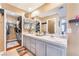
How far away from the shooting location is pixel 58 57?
4.70 ft

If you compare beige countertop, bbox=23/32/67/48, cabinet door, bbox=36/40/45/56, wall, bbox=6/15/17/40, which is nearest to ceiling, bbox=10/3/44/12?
wall, bbox=6/15/17/40

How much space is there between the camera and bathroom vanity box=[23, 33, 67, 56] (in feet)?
4.39

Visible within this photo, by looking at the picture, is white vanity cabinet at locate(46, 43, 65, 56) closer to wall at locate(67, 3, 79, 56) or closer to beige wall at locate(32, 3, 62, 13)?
wall at locate(67, 3, 79, 56)

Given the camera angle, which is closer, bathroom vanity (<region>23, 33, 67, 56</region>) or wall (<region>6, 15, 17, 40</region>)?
bathroom vanity (<region>23, 33, 67, 56</region>)

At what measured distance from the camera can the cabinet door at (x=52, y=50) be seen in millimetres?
1372

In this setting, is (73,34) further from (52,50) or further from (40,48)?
(40,48)

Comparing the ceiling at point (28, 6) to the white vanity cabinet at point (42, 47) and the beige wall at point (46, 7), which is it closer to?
the beige wall at point (46, 7)

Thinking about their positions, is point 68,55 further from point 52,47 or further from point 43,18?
point 43,18

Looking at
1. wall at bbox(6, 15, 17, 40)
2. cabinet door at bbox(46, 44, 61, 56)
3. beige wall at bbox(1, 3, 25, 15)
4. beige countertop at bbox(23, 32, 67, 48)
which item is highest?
beige wall at bbox(1, 3, 25, 15)

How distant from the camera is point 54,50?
141cm

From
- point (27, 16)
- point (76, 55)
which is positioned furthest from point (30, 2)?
point (76, 55)

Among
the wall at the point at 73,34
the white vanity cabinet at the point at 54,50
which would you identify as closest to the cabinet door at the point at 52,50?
the white vanity cabinet at the point at 54,50

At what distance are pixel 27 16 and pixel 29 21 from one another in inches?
3.7

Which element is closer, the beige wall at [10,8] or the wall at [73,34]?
the wall at [73,34]
